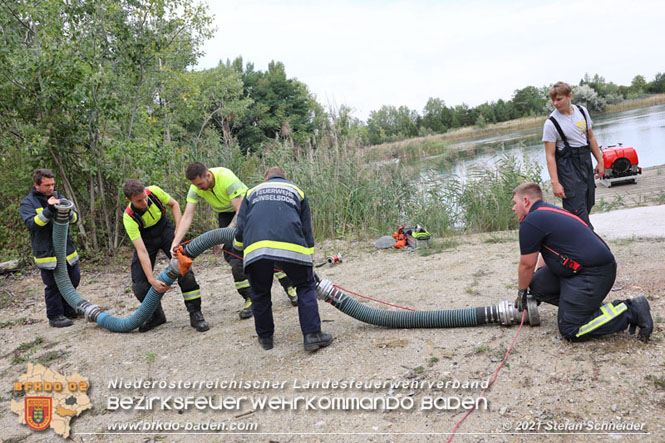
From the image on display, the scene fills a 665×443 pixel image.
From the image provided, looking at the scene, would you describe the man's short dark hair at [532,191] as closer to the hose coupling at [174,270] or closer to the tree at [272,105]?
the hose coupling at [174,270]

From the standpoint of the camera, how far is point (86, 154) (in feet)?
25.0

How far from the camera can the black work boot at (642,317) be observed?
9.66ft

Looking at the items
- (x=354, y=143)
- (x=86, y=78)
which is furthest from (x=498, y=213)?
(x=86, y=78)

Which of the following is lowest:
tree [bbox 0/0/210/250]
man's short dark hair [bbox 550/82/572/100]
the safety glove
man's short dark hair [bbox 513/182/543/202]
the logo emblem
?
the logo emblem

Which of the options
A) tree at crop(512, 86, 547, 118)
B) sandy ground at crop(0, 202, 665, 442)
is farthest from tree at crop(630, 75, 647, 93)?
sandy ground at crop(0, 202, 665, 442)

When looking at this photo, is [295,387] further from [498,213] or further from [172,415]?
[498,213]

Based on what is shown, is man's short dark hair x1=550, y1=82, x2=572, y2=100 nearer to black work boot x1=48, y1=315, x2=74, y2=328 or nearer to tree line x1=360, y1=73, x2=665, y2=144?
black work boot x1=48, y1=315, x2=74, y2=328

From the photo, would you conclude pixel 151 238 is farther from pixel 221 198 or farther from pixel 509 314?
pixel 509 314

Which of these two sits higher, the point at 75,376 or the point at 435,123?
the point at 435,123

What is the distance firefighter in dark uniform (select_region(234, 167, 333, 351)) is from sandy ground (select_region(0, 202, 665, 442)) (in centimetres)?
25

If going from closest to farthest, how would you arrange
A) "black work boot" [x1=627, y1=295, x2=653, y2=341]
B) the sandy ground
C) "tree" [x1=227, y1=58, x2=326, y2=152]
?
the sandy ground < "black work boot" [x1=627, y1=295, x2=653, y2=341] < "tree" [x1=227, y1=58, x2=326, y2=152]

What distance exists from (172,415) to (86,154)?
5989mm

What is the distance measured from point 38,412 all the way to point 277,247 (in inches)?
82.0

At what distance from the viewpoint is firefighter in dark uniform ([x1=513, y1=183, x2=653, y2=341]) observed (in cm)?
303
